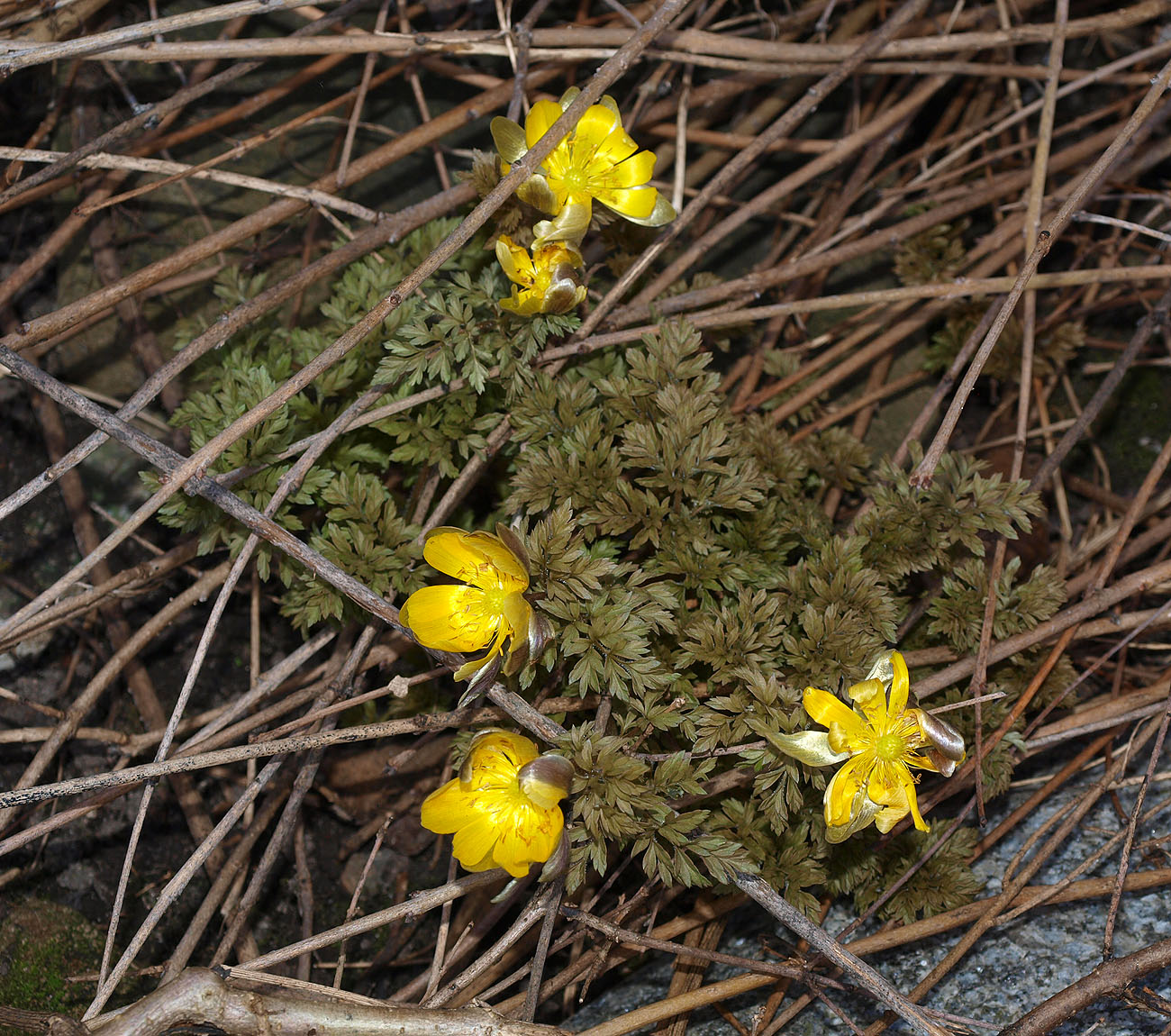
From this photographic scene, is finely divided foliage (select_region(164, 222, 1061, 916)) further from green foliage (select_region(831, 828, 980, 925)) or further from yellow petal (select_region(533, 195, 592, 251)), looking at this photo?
yellow petal (select_region(533, 195, 592, 251))

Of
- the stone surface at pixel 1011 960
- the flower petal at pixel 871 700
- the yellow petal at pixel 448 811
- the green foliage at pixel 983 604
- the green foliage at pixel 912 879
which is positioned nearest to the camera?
the yellow petal at pixel 448 811

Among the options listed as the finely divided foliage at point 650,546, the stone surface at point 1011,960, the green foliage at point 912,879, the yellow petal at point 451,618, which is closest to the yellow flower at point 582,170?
the finely divided foliage at point 650,546

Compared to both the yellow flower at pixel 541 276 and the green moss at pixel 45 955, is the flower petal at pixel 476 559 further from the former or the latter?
the green moss at pixel 45 955

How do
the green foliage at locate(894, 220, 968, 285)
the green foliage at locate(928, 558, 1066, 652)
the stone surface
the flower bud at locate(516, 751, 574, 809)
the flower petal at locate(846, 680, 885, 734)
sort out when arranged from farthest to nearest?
the green foliage at locate(894, 220, 968, 285), the green foliage at locate(928, 558, 1066, 652), the stone surface, the flower petal at locate(846, 680, 885, 734), the flower bud at locate(516, 751, 574, 809)

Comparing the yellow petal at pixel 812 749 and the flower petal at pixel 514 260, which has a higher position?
the flower petal at pixel 514 260

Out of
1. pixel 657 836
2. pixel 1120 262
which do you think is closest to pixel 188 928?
pixel 657 836

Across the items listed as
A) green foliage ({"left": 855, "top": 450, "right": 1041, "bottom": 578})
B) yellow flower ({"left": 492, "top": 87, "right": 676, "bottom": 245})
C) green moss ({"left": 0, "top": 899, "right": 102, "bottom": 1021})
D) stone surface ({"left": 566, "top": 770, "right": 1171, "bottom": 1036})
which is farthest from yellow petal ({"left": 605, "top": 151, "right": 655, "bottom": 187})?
green moss ({"left": 0, "top": 899, "right": 102, "bottom": 1021})
